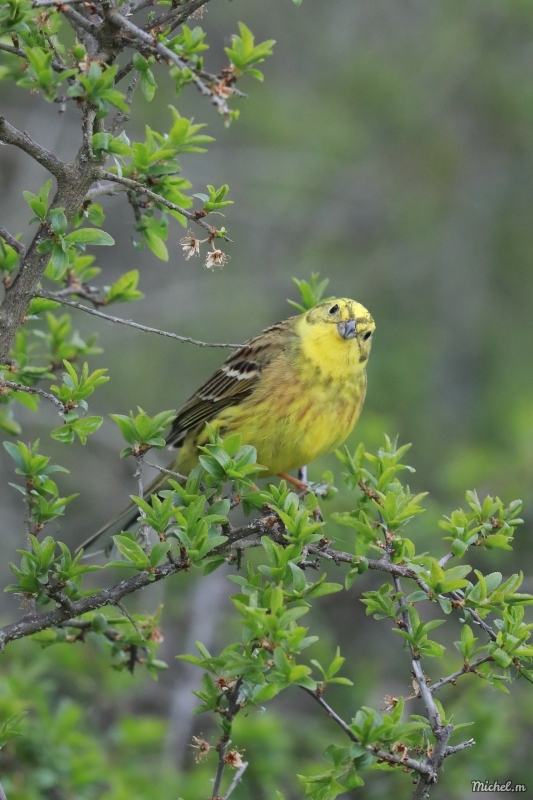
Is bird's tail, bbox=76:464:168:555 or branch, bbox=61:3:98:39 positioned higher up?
branch, bbox=61:3:98:39

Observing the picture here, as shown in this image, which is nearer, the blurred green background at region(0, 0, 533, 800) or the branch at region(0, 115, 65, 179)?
the branch at region(0, 115, 65, 179)

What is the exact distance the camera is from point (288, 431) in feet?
17.7

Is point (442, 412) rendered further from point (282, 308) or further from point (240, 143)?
point (240, 143)

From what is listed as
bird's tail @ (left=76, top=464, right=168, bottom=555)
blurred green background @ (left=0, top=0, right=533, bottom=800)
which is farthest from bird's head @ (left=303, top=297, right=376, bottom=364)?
blurred green background @ (left=0, top=0, right=533, bottom=800)

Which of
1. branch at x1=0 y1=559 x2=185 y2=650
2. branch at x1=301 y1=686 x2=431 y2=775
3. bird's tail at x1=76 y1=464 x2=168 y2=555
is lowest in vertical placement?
bird's tail at x1=76 y1=464 x2=168 y2=555

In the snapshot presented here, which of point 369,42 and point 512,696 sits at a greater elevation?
point 369,42

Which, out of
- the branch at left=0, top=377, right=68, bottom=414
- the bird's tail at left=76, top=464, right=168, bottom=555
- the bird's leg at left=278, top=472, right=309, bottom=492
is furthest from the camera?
the bird's leg at left=278, top=472, right=309, bottom=492

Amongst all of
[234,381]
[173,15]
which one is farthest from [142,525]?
[234,381]

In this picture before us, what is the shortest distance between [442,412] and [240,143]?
470 cm

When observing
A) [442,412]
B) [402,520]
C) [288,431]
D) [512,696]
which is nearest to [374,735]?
[402,520]

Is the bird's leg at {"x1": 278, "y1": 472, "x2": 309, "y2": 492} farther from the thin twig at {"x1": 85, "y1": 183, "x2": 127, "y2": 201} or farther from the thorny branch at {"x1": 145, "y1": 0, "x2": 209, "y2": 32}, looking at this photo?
the thorny branch at {"x1": 145, "y1": 0, "x2": 209, "y2": 32}

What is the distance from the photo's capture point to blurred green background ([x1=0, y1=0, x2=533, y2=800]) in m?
8.32

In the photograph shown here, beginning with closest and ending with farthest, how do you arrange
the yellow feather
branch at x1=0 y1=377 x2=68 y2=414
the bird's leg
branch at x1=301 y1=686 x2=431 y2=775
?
1. branch at x1=301 y1=686 x2=431 y2=775
2. branch at x1=0 y1=377 x2=68 y2=414
3. the yellow feather
4. the bird's leg

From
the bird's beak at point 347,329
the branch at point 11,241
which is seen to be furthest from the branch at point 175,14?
the bird's beak at point 347,329
